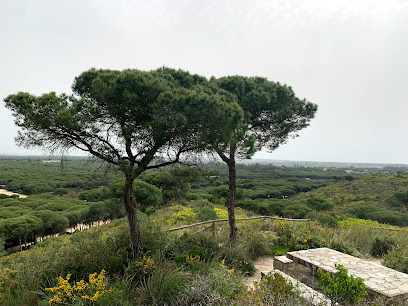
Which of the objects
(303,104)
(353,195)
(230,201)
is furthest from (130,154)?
(353,195)

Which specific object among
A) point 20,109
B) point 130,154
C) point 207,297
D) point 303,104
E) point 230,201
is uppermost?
point 303,104

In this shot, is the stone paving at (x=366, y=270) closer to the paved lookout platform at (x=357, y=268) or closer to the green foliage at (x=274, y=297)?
the paved lookout platform at (x=357, y=268)

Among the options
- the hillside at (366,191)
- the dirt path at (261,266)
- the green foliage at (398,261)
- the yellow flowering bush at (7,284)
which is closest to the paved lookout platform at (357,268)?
the dirt path at (261,266)

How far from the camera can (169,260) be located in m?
5.89

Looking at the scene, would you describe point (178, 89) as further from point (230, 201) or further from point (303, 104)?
point (303, 104)

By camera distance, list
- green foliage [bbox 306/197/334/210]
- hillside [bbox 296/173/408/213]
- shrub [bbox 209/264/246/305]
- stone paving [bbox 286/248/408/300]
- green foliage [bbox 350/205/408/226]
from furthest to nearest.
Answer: hillside [bbox 296/173/408/213] → green foliage [bbox 306/197/334/210] → green foliage [bbox 350/205/408/226] → stone paving [bbox 286/248/408/300] → shrub [bbox 209/264/246/305]

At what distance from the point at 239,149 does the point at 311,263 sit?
3.28 meters

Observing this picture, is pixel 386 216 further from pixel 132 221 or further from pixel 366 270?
pixel 132 221

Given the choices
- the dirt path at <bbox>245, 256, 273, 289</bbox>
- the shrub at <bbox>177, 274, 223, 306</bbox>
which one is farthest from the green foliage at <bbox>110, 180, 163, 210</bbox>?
the shrub at <bbox>177, 274, 223, 306</bbox>

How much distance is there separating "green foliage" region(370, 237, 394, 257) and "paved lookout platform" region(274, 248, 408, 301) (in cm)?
249

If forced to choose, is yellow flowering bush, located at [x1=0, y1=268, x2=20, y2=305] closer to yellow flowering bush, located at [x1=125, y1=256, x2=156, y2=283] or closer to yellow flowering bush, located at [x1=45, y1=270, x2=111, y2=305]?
yellow flowering bush, located at [x1=45, y1=270, x2=111, y2=305]

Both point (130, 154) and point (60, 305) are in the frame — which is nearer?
point (60, 305)

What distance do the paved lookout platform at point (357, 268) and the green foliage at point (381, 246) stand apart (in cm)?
249

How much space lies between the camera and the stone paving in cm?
439
